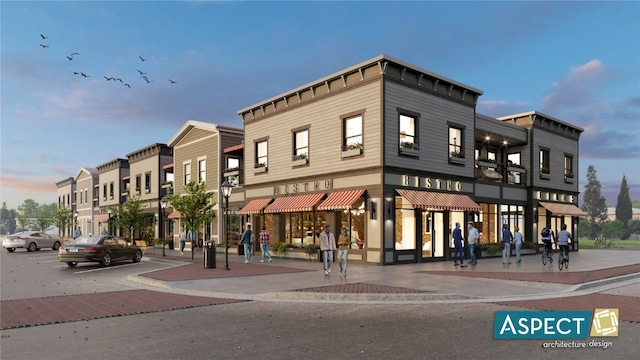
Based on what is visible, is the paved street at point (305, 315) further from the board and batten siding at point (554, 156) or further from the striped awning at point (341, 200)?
the board and batten siding at point (554, 156)

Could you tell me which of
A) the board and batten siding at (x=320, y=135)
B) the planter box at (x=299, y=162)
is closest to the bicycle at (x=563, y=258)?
the board and batten siding at (x=320, y=135)

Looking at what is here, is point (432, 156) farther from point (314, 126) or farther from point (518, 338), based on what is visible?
point (518, 338)

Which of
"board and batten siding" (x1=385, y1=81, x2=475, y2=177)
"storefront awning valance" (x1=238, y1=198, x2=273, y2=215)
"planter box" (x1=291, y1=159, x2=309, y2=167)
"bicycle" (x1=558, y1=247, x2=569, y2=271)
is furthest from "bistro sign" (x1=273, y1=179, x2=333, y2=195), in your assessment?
"bicycle" (x1=558, y1=247, x2=569, y2=271)

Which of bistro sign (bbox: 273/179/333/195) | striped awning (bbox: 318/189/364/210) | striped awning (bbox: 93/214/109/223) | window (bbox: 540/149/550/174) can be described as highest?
window (bbox: 540/149/550/174)

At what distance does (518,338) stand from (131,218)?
122 ft

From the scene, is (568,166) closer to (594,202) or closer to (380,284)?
(380,284)

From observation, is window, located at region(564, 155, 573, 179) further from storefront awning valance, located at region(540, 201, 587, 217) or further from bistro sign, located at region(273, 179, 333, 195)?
bistro sign, located at region(273, 179, 333, 195)

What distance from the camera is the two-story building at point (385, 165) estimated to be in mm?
22609

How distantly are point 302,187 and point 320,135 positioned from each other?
10.3ft

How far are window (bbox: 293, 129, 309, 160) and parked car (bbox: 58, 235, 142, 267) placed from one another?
1028cm

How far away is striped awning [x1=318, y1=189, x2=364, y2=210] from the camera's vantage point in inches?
881

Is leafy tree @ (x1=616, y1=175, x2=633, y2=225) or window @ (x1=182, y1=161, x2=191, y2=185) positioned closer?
window @ (x1=182, y1=161, x2=191, y2=185)

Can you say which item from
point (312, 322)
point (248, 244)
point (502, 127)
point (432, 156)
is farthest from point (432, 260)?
point (312, 322)

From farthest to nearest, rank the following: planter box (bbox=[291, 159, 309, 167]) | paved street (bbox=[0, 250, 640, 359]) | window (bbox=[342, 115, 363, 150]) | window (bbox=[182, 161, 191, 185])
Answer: window (bbox=[182, 161, 191, 185]), planter box (bbox=[291, 159, 309, 167]), window (bbox=[342, 115, 363, 150]), paved street (bbox=[0, 250, 640, 359])
